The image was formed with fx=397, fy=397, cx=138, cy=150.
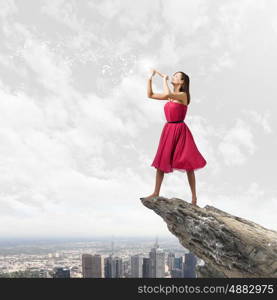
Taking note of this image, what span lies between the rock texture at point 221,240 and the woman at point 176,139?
1.33 feet

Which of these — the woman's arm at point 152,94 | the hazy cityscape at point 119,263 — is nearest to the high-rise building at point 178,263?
the hazy cityscape at point 119,263

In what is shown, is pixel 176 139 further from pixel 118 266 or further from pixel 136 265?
pixel 118 266

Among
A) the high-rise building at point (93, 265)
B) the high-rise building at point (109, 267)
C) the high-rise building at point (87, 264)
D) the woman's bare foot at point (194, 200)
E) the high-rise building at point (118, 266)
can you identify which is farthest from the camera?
the high-rise building at point (109, 267)

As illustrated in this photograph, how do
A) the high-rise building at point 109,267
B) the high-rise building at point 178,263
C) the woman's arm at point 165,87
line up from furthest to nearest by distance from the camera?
1. the high-rise building at point 109,267
2. the high-rise building at point 178,263
3. the woman's arm at point 165,87

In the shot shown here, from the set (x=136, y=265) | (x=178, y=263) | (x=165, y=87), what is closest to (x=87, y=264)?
(x=136, y=265)

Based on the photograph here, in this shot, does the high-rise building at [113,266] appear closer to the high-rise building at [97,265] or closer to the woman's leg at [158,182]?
the high-rise building at [97,265]

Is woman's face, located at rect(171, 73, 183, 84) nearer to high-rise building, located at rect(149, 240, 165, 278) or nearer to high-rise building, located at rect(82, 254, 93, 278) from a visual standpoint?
high-rise building, located at rect(149, 240, 165, 278)

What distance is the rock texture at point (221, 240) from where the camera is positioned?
262 inches

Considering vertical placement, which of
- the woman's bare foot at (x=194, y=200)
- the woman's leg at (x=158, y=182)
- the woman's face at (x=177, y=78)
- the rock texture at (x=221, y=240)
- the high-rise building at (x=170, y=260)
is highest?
the woman's face at (x=177, y=78)

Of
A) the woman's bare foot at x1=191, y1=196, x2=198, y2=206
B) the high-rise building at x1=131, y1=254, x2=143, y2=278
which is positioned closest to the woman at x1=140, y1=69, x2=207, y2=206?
the woman's bare foot at x1=191, y1=196, x2=198, y2=206

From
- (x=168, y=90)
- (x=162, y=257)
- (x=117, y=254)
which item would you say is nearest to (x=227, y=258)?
(x=168, y=90)

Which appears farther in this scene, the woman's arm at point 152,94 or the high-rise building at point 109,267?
the high-rise building at point 109,267

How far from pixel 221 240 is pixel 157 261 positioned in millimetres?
4264
